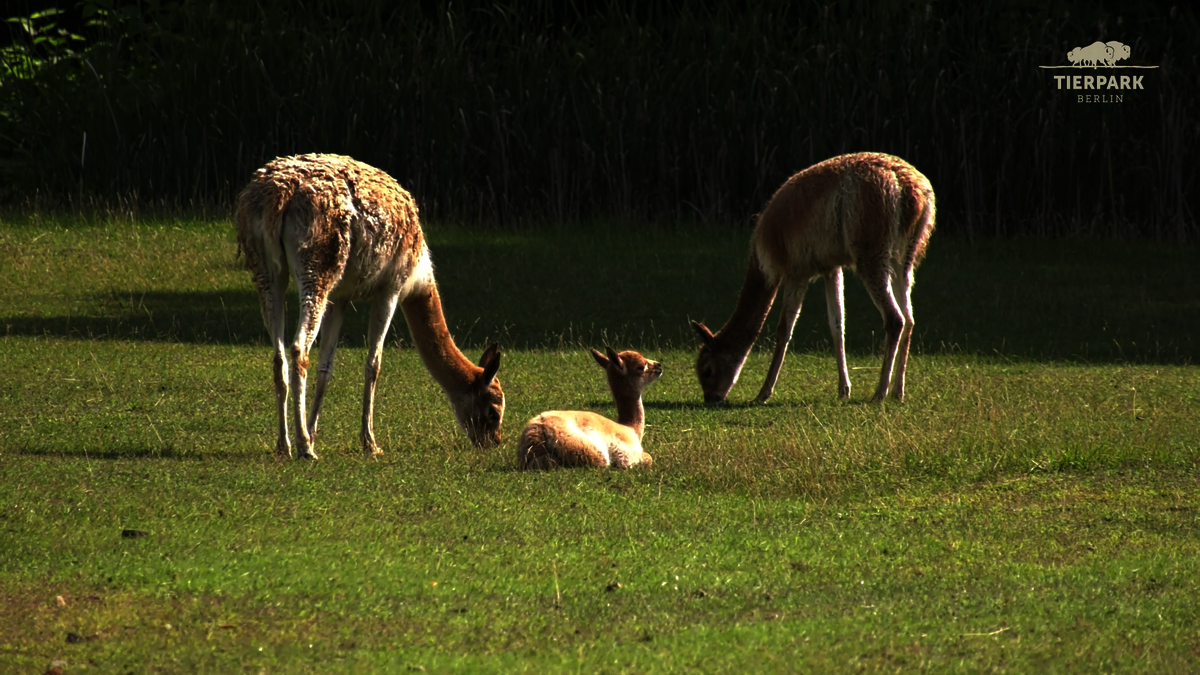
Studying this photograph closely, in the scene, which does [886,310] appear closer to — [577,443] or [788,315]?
[788,315]

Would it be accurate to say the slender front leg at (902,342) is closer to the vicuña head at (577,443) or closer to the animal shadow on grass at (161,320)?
the vicuña head at (577,443)

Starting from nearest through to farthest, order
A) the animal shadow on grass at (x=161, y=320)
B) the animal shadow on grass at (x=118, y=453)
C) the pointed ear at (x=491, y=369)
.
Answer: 1. the animal shadow on grass at (x=118, y=453)
2. the pointed ear at (x=491, y=369)
3. the animal shadow on grass at (x=161, y=320)

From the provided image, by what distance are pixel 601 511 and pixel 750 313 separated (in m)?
4.70

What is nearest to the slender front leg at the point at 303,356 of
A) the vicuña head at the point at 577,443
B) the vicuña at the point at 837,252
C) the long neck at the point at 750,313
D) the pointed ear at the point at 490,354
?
the vicuña head at the point at 577,443

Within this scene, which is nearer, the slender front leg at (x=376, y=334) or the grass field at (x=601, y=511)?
the grass field at (x=601, y=511)

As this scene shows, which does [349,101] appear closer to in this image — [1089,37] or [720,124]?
[720,124]

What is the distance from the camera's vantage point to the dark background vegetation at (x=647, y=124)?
18.0 metres

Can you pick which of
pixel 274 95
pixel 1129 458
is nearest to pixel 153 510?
pixel 1129 458

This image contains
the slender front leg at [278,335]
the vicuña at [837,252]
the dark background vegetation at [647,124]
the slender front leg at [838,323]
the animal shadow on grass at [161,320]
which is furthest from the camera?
the dark background vegetation at [647,124]

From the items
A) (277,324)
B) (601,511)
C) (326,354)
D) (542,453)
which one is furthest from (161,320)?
(601,511)

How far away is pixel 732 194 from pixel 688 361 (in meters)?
6.07

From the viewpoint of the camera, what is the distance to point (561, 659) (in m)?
5.04

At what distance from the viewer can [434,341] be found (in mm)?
9547

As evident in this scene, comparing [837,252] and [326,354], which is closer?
[326,354]
